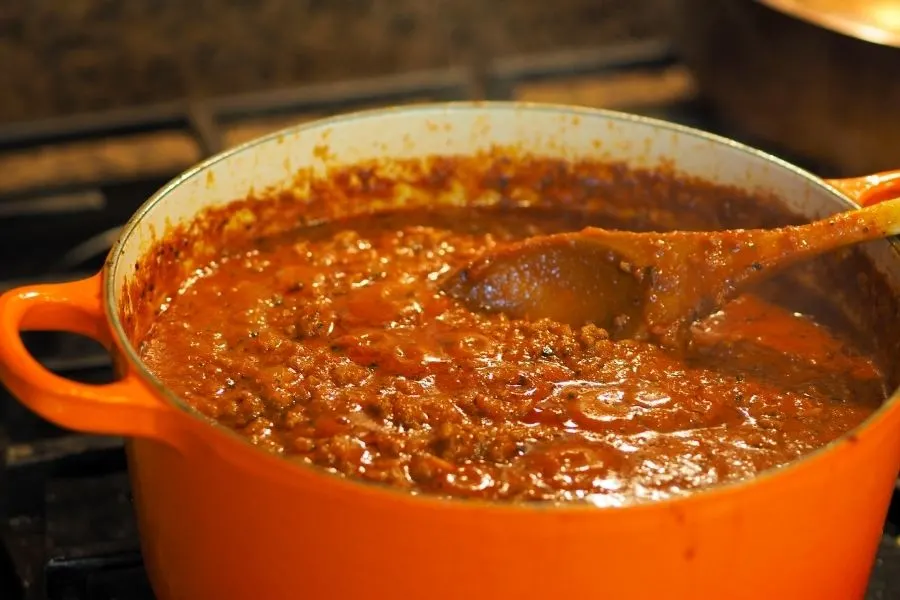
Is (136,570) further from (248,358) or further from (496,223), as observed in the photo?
(496,223)

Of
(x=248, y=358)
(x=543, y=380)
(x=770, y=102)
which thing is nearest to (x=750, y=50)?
(x=770, y=102)

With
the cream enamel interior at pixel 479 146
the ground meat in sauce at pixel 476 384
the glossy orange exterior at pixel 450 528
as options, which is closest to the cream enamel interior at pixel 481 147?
the cream enamel interior at pixel 479 146

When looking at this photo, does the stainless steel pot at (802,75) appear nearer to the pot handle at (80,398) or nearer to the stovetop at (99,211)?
the stovetop at (99,211)

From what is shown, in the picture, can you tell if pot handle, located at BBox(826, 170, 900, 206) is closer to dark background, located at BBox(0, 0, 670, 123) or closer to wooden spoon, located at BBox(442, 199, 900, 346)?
wooden spoon, located at BBox(442, 199, 900, 346)

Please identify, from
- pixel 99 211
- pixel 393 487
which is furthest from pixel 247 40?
pixel 393 487

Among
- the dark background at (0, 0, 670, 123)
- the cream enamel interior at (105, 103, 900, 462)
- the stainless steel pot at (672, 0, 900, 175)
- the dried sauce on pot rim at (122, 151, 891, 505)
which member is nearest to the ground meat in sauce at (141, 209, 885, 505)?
the dried sauce on pot rim at (122, 151, 891, 505)

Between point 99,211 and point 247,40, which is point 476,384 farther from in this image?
point 247,40
